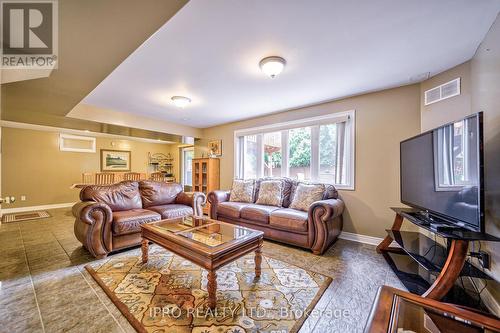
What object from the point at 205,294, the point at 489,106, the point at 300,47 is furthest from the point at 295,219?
the point at 489,106

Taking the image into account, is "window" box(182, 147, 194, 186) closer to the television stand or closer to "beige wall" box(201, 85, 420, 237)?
"beige wall" box(201, 85, 420, 237)

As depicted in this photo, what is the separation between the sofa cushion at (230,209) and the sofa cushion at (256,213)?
110 mm

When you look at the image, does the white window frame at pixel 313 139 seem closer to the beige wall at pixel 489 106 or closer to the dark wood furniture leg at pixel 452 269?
the beige wall at pixel 489 106

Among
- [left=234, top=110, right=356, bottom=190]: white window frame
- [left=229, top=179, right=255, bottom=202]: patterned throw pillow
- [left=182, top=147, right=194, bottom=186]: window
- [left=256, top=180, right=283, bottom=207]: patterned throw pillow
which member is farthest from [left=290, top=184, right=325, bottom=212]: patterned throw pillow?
[left=182, top=147, right=194, bottom=186]: window

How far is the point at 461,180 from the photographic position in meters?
1.50

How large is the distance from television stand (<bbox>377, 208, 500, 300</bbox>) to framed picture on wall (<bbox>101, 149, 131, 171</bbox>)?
25.5ft

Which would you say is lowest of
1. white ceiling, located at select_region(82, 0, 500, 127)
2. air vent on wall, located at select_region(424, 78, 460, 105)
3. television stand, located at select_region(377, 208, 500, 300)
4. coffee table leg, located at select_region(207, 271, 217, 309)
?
coffee table leg, located at select_region(207, 271, 217, 309)

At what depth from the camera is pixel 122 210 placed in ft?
9.78

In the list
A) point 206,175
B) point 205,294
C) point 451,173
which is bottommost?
point 205,294

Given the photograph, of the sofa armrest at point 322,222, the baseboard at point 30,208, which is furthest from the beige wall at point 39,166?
the sofa armrest at point 322,222

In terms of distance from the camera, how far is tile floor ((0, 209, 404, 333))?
1.39 metres

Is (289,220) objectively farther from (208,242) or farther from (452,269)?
(452,269)

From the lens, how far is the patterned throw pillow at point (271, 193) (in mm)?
3443

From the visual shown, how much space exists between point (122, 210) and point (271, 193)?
2433 mm
